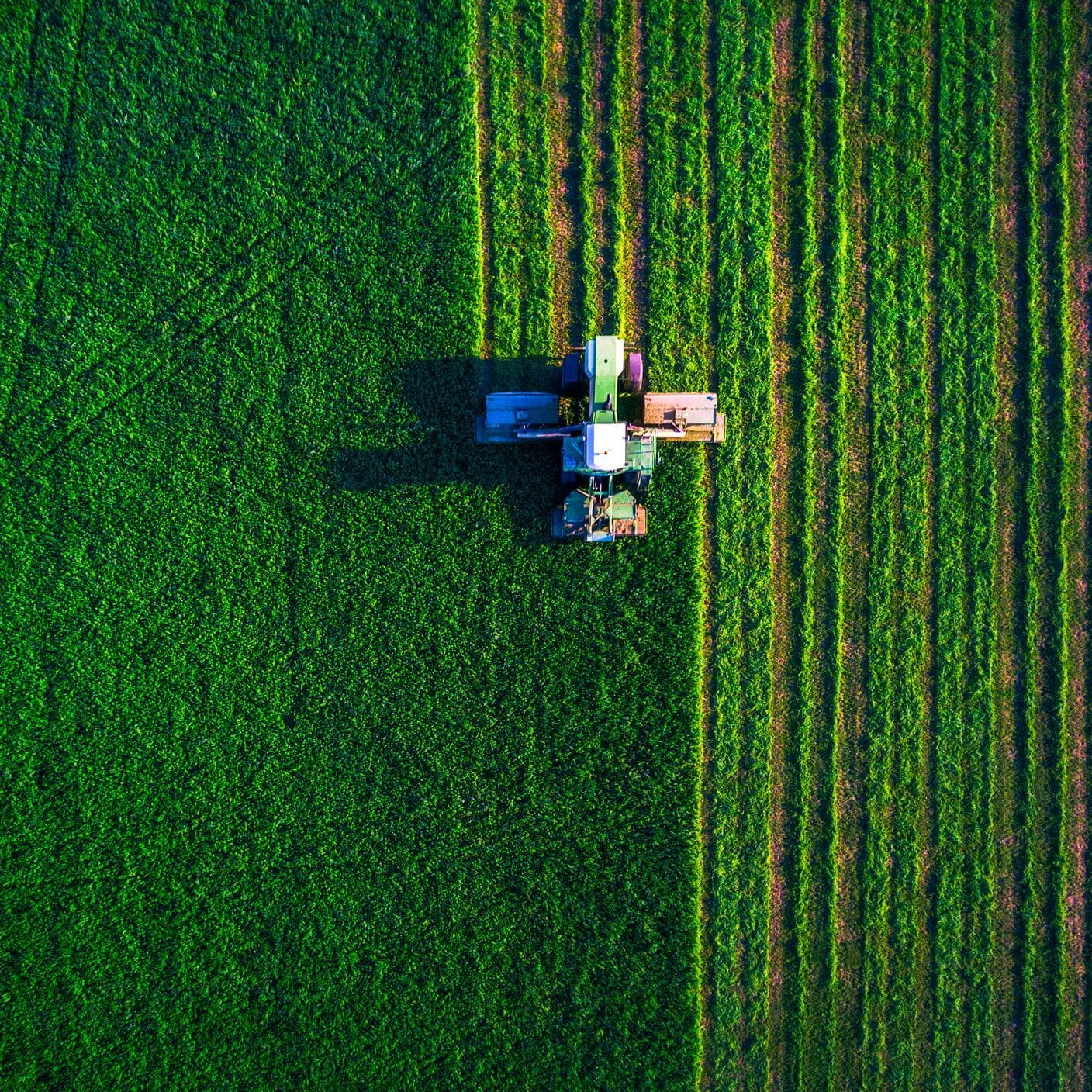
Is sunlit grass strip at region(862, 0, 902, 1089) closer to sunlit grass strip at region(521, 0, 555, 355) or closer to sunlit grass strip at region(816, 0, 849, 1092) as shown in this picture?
sunlit grass strip at region(816, 0, 849, 1092)

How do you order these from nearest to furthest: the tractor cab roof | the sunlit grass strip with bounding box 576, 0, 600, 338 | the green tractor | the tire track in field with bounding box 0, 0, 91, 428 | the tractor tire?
the tractor cab roof
the green tractor
the tractor tire
the tire track in field with bounding box 0, 0, 91, 428
the sunlit grass strip with bounding box 576, 0, 600, 338

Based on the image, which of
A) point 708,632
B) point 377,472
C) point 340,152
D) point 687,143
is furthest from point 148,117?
point 708,632

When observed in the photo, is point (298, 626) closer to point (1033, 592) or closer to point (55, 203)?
point (55, 203)

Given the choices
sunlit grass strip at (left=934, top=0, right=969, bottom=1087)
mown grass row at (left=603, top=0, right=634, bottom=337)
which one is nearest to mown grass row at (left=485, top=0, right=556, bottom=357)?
mown grass row at (left=603, top=0, right=634, bottom=337)

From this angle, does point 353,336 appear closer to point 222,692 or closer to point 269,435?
point 269,435

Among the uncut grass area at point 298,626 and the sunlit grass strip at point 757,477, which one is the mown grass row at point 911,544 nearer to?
the sunlit grass strip at point 757,477

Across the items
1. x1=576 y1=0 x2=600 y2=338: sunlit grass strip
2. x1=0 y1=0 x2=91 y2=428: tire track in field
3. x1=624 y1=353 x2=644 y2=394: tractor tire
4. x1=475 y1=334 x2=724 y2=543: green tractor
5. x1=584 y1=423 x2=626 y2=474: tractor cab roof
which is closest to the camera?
x1=584 y1=423 x2=626 y2=474: tractor cab roof

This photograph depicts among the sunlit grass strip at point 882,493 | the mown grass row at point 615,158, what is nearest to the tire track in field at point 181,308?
the mown grass row at point 615,158
